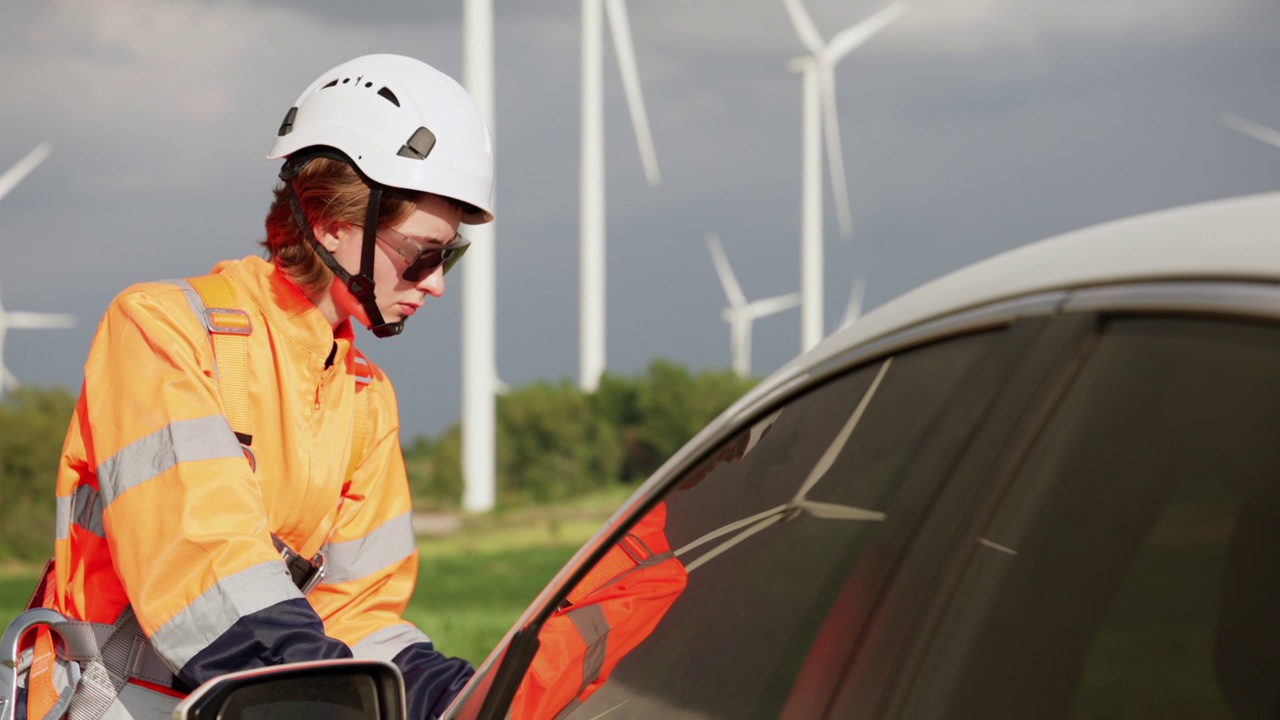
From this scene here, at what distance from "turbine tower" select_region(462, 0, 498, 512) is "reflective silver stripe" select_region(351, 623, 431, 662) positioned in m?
14.6

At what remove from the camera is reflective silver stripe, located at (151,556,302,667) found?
190cm

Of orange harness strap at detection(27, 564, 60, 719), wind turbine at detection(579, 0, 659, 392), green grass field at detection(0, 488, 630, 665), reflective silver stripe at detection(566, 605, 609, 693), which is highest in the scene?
wind turbine at detection(579, 0, 659, 392)

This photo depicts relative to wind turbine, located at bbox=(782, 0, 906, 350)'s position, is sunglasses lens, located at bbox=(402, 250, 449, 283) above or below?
below

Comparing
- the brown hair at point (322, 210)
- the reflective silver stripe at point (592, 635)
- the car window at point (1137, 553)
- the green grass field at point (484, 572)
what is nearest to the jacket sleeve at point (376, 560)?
the brown hair at point (322, 210)

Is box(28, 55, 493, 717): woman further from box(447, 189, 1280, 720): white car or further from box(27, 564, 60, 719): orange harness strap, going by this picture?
box(447, 189, 1280, 720): white car

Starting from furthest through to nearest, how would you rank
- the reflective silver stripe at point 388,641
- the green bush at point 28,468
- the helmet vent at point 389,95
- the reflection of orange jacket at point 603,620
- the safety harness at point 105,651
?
the green bush at point 28,468 < the helmet vent at point 389,95 < the reflective silver stripe at point 388,641 < the safety harness at point 105,651 < the reflection of orange jacket at point 603,620

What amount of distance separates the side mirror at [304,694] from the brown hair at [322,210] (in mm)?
1074

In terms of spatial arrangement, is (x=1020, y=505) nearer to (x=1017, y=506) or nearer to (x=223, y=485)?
(x=1017, y=506)

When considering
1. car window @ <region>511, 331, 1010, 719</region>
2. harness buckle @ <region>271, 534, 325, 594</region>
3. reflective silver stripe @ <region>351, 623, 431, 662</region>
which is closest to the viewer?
car window @ <region>511, 331, 1010, 719</region>

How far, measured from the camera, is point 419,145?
251cm

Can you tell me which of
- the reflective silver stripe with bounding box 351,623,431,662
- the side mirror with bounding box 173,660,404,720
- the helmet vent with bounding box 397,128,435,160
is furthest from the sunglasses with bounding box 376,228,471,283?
the side mirror with bounding box 173,660,404,720

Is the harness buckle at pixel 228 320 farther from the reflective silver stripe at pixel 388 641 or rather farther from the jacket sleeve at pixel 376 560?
the reflective silver stripe at pixel 388 641

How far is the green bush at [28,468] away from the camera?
63.8ft

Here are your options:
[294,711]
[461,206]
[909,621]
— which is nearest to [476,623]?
[461,206]
